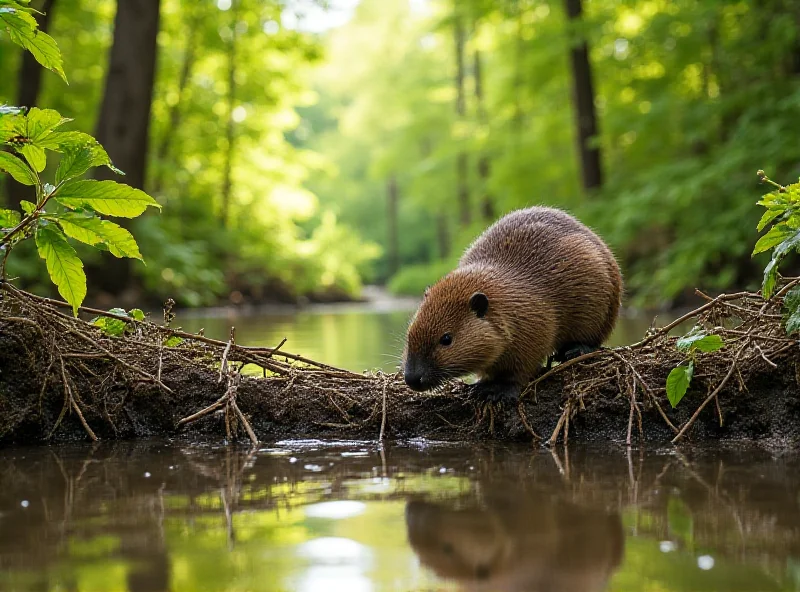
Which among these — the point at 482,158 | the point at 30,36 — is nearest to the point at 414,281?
the point at 482,158

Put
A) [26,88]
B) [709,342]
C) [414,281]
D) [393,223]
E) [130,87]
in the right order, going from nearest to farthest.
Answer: [709,342]
[130,87]
[26,88]
[414,281]
[393,223]

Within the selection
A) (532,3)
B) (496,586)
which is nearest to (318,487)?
(496,586)

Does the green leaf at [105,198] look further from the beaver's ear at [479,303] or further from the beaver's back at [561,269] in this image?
the beaver's back at [561,269]

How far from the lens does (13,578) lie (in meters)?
1.70

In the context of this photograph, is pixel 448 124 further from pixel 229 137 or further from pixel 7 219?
pixel 7 219

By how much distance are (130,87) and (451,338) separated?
11.8 m

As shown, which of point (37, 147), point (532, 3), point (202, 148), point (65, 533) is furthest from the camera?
point (202, 148)

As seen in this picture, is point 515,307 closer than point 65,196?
No

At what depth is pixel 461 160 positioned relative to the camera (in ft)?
102

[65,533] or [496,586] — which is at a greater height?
[65,533]

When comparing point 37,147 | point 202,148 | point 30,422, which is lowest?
point 30,422

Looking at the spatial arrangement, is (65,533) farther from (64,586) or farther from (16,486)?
(16,486)

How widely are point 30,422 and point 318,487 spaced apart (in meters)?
1.57

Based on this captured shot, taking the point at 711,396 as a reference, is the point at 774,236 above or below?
above
